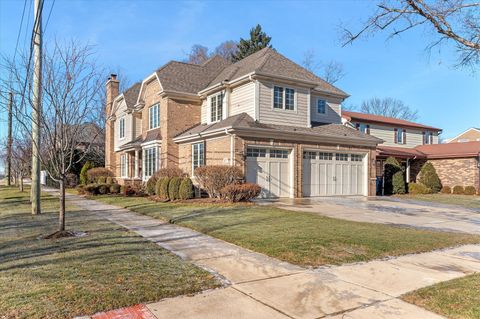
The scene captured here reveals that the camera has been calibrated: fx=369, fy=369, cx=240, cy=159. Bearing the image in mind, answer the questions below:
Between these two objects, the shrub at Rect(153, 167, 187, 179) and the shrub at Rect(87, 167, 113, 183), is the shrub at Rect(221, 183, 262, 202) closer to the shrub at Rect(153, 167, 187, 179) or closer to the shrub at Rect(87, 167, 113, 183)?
the shrub at Rect(153, 167, 187, 179)

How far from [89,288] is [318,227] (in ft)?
21.5

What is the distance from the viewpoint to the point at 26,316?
4039 millimetres

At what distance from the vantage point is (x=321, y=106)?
23.0 metres

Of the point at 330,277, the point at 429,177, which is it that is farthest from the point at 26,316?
the point at 429,177

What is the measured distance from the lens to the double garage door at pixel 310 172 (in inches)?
709

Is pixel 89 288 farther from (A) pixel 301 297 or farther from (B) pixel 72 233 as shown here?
(B) pixel 72 233

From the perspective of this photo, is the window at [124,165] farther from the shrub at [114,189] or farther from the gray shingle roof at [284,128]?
the gray shingle roof at [284,128]

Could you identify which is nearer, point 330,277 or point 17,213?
point 330,277

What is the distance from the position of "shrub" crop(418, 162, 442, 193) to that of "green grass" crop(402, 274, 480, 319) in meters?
24.4

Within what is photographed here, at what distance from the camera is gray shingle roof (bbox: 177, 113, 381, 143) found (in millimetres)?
17609

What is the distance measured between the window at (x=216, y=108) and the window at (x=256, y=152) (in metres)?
3.88

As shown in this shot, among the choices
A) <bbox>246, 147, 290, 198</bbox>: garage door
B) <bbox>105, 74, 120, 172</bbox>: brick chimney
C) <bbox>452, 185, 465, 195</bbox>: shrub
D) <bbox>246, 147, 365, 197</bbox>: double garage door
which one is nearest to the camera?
<bbox>246, 147, 290, 198</bbox>: garage door

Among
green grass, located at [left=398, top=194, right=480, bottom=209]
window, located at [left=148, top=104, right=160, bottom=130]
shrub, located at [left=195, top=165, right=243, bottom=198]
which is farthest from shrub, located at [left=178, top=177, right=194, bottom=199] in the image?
green grass, located at [left=398, top=194, right=480, bottom=209]

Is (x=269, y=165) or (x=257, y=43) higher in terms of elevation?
→ (x=257, y=43)
